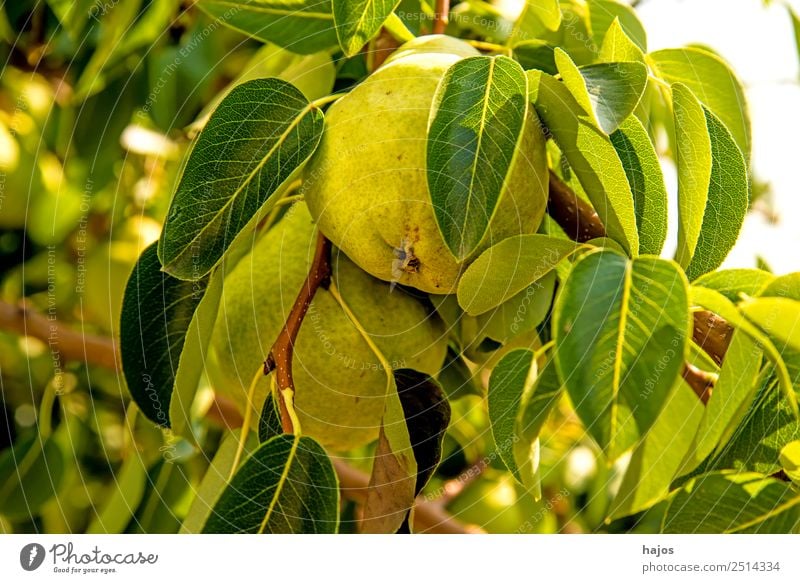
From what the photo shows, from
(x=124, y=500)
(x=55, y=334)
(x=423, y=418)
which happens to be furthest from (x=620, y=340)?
(x=55, y=334)

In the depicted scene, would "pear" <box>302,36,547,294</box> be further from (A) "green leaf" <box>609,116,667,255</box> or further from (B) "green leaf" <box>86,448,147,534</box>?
(B) "green leaf" <box>86,448,147,534</box>

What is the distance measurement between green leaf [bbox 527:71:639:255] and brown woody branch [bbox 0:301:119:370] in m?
0.66

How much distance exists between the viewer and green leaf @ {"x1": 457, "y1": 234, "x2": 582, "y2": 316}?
0.56m

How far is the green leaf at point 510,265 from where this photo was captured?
56 centimetres

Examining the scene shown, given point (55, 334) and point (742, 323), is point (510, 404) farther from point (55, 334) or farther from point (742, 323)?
point (55, 334)

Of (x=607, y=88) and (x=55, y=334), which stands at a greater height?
(x=607, y=88)

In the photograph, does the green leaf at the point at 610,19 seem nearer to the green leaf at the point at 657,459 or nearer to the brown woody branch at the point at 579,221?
the brown woody branch at the point at 579,221

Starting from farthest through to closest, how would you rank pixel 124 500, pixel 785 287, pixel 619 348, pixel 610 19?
pixel 124 500 → pixel 610 19 → pixel 785 287 → pixel 619 348

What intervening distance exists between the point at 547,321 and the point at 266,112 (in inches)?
12.0

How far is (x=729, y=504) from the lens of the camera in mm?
572

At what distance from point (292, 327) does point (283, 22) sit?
0.28m

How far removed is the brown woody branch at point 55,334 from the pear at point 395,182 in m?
0.54
